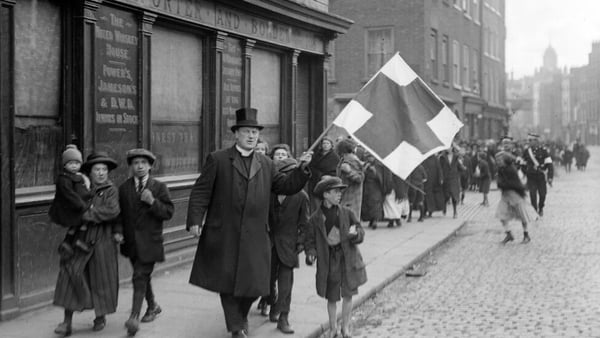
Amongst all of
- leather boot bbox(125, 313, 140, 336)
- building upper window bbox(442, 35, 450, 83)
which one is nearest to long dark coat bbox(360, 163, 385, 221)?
leather boot bbox(125, 313, 140, 336)

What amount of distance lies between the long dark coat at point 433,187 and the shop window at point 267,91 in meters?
5.12

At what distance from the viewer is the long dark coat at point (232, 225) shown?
646 cm

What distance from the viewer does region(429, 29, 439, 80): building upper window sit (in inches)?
1220

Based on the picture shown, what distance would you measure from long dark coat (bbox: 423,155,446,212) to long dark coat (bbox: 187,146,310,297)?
11599mm

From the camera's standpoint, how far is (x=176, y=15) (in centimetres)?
1034

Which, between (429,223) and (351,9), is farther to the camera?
(351,9)

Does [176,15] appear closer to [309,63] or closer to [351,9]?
[309,63]

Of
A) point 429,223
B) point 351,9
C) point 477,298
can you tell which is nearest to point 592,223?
point 429,223

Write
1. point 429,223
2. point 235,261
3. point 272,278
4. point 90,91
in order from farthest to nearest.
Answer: point 429,223
point 90,91
point 272,278
point 235,261

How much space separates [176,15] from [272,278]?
175 inches

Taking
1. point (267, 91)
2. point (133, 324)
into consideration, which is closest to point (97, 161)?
point (133, 324)

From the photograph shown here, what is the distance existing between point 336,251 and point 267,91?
695 cm

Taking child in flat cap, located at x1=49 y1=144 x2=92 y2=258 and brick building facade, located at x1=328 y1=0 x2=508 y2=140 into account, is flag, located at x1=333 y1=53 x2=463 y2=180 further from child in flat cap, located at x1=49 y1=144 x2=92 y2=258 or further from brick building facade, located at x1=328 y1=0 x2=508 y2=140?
brick building facade, located at x1=328 y1=0 x2=508 y2=140

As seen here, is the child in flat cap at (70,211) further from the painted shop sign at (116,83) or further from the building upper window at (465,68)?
the building upper window at (465,68)
